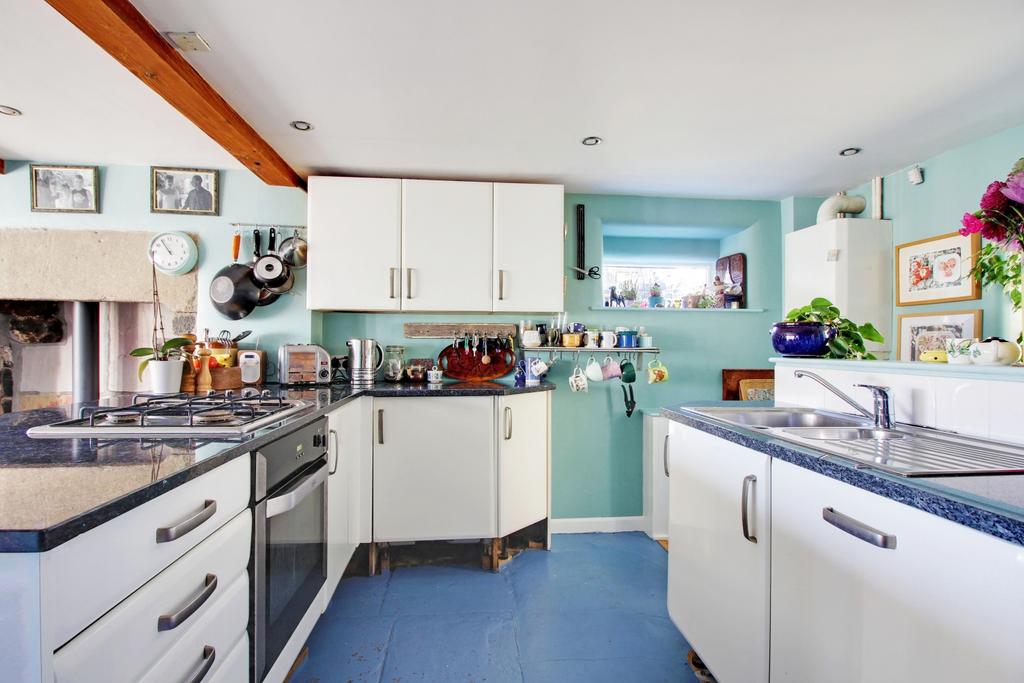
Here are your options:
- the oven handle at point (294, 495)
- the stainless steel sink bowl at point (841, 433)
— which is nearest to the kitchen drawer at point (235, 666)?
the oven handle at point (294, 495)

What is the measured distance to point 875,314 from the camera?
2.75m

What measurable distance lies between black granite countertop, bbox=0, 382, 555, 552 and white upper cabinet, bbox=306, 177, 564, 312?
4.32 feet

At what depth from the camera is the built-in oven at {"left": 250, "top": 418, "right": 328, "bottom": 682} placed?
4.19 feet

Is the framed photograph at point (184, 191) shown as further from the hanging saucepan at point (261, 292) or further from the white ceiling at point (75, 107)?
the hanging saucepan at point (261, 292)

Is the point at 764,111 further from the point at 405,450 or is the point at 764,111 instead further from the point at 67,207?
the point at 67,207

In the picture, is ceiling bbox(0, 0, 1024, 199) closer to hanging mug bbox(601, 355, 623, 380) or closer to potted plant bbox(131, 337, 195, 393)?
potted plant bbox(131, 337, 195, 393)

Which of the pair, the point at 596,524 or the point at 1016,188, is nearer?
the point at 1016,188

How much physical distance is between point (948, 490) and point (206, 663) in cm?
146

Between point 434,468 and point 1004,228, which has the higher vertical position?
point 1004,228

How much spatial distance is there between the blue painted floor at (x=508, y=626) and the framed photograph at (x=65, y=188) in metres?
2.54

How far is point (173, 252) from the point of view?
104 inches

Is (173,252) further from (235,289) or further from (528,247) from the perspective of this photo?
(528,247)

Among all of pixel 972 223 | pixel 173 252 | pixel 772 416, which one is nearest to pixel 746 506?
pixel 772 416

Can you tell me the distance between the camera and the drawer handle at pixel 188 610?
86 centimetres
